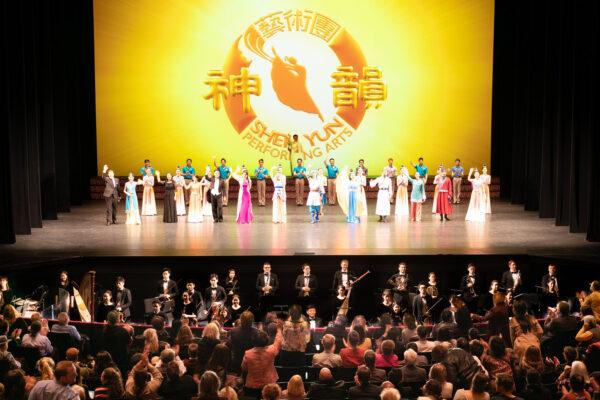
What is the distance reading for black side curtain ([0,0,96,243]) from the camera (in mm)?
15539

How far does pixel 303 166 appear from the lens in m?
22.3

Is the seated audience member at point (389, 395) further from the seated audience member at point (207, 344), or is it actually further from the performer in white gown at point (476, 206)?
the performer in white gown at point (476, 206)

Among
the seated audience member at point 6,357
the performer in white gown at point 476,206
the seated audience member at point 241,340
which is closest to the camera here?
the seated audience member at point 6,357

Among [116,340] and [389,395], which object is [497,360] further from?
[116,340]

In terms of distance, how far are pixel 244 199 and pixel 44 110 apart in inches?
196

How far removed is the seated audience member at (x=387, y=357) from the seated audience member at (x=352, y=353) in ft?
0.56

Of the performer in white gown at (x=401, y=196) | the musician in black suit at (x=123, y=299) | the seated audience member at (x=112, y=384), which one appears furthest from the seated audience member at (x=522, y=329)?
the performer in white gown at (x=401, y=196)

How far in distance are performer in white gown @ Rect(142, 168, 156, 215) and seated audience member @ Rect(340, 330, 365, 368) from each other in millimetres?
11199

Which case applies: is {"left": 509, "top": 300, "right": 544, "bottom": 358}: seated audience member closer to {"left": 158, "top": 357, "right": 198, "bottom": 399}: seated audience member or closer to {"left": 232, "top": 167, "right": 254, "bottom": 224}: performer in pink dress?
{"left": 158, "top": 357, "right": 198, "bottom": 399}: seated audience member

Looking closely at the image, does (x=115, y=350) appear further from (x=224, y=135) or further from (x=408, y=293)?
(x=224, y=135)

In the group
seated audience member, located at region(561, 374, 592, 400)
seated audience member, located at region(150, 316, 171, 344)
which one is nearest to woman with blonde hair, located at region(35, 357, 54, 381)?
seated audience member, located at region(150, 316, 171, 344)

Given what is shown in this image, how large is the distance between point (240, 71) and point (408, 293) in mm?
11819

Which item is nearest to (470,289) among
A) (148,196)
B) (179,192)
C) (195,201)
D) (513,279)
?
(513,279)

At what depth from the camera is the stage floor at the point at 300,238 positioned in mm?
A: 13492
